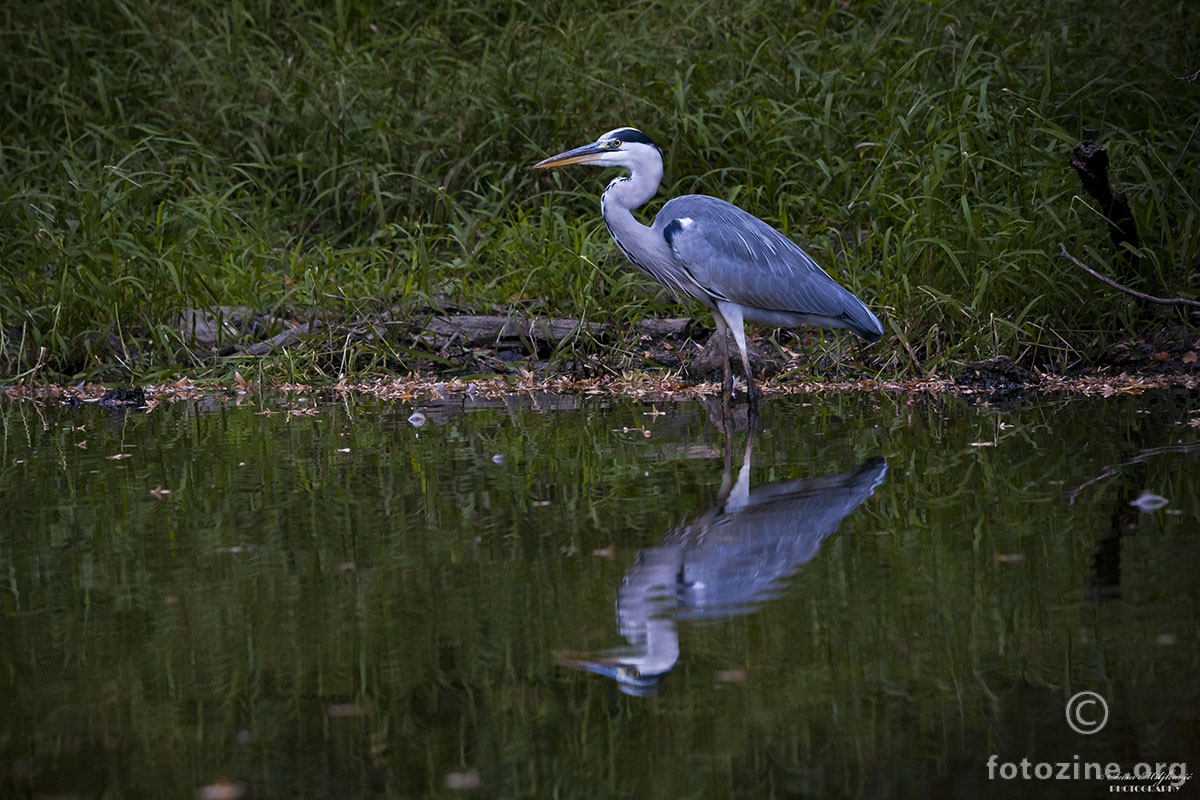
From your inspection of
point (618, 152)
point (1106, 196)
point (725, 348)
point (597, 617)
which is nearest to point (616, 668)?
point (597, 617)

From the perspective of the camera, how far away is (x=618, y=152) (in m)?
7.86

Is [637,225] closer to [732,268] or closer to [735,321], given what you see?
[732,268]

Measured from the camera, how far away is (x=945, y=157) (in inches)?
341

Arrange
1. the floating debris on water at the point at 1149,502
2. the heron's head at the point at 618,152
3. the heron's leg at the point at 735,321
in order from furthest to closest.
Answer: the heron's head at the point at 618,152, the heron's leg at the point at 735,321, the floating debris on water at the point at 1149,502

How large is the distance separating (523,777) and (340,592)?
129cm

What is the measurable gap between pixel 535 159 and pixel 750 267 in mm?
3678

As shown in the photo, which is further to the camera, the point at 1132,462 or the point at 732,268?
the point at 732,268

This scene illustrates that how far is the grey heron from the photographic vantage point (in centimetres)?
730

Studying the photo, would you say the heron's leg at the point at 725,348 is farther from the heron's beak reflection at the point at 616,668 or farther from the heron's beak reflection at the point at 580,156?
the heron's beak reflection at the point at 616,668

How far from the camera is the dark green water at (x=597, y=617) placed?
8.25ft

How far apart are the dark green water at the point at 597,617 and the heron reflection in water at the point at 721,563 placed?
2cm

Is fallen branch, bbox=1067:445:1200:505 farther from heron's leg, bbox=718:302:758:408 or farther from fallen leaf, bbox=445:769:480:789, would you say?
fallen leaf, bbox=445:769:480:789

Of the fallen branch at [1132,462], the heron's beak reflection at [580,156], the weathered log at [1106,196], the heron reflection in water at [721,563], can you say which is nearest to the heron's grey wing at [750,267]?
the heron's beak reflection at [580,156]

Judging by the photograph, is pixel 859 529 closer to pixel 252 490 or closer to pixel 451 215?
pixel 252 490
